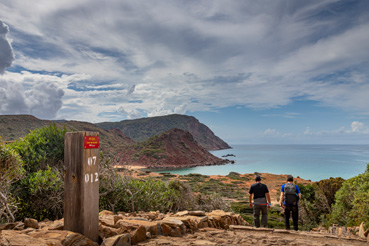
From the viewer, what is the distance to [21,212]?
280 inches

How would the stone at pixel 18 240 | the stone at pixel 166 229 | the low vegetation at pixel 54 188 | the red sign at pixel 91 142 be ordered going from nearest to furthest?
the stone at pixel 18 240 < the red sign at pixel 91 142 < the stone at pixel 166 229 < the low vegetation at pixel 54 188

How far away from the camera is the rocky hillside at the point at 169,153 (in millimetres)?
63562

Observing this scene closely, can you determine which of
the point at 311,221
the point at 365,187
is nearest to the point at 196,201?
the point at 311,221

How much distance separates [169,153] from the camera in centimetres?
6919

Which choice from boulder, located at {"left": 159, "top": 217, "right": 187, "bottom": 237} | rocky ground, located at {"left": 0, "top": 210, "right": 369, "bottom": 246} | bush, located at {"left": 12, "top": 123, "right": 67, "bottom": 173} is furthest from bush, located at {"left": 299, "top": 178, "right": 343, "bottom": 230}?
bush, located at {"left": 12, "top": 123, "right": 67, "bottom": 173}

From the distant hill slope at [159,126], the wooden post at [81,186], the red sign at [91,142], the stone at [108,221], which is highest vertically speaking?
the distant hill slope at [159,126]

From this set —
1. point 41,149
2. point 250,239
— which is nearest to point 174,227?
point 250,239

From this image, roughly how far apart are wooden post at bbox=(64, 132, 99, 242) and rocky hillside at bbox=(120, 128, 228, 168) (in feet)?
179

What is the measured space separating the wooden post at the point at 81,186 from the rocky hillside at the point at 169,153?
5465 cm

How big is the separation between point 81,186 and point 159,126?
411ft

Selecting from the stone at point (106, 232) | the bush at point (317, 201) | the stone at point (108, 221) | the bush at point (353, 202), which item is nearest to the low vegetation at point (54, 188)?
the bush at point (353, 202)

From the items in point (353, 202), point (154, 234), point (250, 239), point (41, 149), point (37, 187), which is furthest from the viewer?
point (353, 202)

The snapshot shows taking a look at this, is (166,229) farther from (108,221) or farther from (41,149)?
(41,149)

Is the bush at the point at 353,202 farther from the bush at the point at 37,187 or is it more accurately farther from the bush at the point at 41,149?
the bush at the point at 41,149
